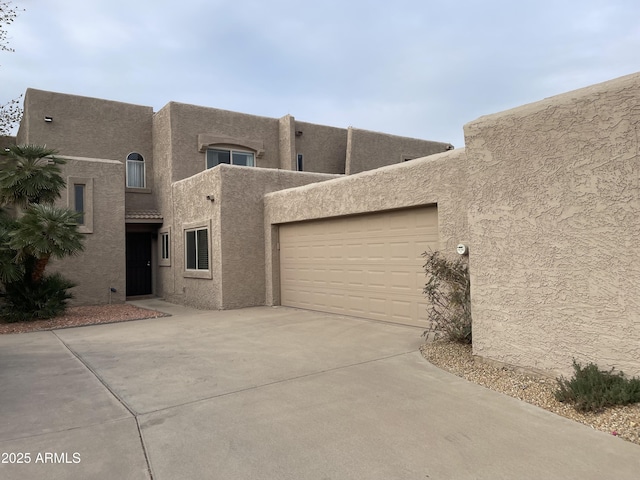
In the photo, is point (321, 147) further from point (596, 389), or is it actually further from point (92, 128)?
point (596, 389)

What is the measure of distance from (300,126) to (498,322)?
584 inches

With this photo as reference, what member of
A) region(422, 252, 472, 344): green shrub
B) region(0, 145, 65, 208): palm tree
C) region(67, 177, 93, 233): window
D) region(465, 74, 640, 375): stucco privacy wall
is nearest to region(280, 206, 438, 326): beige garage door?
region(422, 252, 472, 344): green shrub

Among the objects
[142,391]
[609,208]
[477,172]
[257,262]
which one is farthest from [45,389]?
[257,262]

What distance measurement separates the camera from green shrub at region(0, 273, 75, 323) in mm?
10945

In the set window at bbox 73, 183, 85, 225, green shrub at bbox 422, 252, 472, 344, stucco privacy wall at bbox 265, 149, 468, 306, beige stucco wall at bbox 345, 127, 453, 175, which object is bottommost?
green shrub at bbox 422, 252, 472, 344

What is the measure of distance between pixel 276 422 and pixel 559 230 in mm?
3750

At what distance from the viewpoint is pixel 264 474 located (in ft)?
10.6

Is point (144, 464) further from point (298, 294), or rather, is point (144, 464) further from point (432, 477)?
→ point (298, 294)

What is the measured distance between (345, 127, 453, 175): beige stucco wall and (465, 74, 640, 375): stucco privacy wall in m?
12.8

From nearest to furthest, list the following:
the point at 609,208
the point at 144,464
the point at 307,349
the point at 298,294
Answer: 1. the point at 144,464
2. the point at 609,208
3. the point at 307,349
4. the point at 298,294

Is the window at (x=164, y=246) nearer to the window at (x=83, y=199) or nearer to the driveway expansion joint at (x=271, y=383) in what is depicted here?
the window at (x=83, y=199)

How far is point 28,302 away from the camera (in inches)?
436

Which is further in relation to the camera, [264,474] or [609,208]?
[609,208]

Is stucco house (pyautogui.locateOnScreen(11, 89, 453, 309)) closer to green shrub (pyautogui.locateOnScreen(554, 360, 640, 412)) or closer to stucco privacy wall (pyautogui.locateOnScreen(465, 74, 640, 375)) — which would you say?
stucco privacy wall (pyautogui.locateOnScreen(465, 74, 640, 375))
